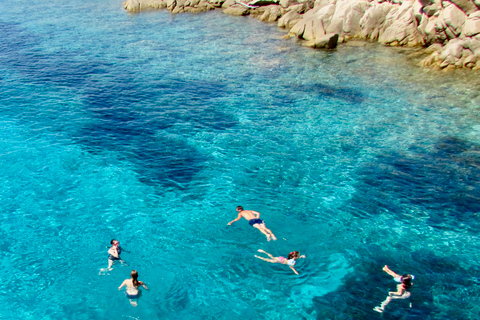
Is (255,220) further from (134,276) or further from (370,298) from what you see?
(134,276)

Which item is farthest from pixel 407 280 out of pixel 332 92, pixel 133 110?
pixel 133 110

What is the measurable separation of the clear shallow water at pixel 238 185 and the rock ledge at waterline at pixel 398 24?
395 cm

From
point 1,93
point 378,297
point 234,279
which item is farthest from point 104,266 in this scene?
point 1,93

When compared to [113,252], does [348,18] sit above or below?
above

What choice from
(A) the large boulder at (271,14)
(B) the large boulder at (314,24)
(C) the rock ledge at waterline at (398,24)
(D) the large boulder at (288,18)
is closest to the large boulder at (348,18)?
(C) the rock ledge at waterline at (398,24)

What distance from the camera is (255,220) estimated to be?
18.3 m

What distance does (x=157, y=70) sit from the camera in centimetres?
3972

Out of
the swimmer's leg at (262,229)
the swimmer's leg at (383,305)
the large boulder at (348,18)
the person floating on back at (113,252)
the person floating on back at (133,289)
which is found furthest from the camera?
the large boulder at (348,18)

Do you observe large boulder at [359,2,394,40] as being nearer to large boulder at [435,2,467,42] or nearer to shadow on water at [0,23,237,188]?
large boulder at [435,2,467,42]

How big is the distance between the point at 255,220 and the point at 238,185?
3.84 metres

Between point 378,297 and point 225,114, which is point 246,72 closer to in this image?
point 225,114

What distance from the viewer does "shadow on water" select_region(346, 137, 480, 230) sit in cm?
1955

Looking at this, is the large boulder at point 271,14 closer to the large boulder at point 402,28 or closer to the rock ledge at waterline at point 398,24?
the rock ledge at waterline at point 398,24

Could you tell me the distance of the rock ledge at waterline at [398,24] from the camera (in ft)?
121
